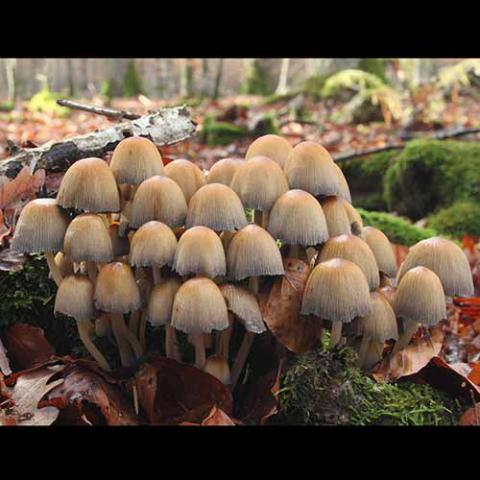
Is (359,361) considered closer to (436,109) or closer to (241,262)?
(241,262)

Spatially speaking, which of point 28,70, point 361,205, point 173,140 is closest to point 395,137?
point 361,205

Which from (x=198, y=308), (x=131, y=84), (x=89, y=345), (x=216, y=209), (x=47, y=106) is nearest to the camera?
(x=198, y=308)

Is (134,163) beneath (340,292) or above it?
above

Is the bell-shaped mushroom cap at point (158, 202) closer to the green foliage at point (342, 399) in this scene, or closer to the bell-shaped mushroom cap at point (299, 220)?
the bell-shaped mushroom cap at point (299, 220)

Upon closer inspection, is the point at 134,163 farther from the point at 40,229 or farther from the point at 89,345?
the point at 89,345

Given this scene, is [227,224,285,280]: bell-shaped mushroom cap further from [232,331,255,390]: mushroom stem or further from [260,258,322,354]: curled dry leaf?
[232,331,255,390]: mushroom stem

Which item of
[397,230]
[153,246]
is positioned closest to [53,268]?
[153,246]

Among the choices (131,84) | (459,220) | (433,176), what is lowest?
(131,84)
